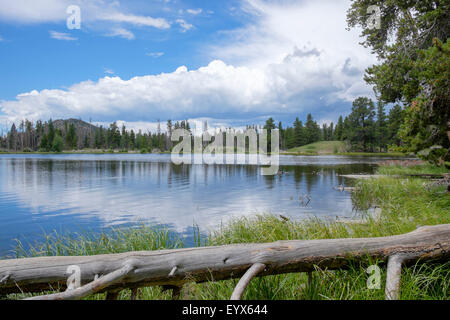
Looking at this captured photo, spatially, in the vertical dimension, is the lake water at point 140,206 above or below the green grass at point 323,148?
below

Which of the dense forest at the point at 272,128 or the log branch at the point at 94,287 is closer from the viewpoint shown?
the log branch at the point at 94,287

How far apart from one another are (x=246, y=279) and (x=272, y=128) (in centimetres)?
10405

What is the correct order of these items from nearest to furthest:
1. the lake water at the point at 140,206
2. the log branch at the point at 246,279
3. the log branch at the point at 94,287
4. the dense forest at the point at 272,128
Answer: the log branch at the point at 94,287, the log branch at the point at 246,279, the lake water at the point at 140,206, the dense forest at the point at 272,128

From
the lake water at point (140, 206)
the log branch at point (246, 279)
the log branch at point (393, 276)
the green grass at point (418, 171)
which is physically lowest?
the lake water at point (140, 206)

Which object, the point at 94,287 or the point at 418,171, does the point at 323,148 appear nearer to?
the point at 418,171

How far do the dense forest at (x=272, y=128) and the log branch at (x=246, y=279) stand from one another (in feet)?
225

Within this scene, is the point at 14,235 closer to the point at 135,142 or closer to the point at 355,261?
the point at 355,261

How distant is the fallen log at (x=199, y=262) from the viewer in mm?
3459

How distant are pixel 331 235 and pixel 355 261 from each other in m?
2.41

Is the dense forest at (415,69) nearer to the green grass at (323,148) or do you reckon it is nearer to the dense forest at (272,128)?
the dense forest at (272,128)

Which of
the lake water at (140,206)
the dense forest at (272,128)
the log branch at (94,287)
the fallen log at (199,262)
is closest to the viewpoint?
the log branch at (94,287)

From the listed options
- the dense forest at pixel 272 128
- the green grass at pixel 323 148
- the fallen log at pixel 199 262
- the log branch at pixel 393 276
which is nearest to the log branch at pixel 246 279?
the fallen log at pixel 199 262

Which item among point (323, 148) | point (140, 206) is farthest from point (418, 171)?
point (323, 148)

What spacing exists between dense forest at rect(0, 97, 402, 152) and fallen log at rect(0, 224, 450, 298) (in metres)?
67.3
